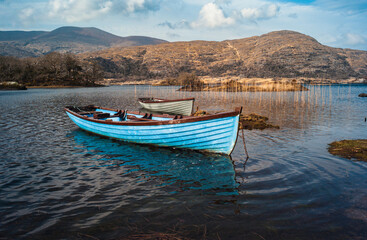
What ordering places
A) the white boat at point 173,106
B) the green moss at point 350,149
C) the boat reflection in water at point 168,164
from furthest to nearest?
the white boat at point 173,106, the green moss at point 350,149, the boat reflection in water at point 168,164

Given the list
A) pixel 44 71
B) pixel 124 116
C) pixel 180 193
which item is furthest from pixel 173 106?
pixel 44 71

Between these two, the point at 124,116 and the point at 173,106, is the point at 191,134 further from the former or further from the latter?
the point at 173,106

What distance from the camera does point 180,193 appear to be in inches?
258

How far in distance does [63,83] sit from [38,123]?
262 feet

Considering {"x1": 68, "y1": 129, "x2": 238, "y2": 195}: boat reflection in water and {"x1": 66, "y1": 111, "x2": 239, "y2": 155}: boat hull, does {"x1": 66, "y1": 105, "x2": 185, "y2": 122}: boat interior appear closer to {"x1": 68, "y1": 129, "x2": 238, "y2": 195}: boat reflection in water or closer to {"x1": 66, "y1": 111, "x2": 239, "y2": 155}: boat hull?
{"x1": 66, "y1": 111, "x2": 239, "y2": 155}: boat hull

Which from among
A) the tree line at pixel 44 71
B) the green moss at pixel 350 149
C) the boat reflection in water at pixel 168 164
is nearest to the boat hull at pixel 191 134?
the boat reflection in water at pixel 168 164

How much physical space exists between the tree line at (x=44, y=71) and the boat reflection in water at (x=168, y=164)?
89125mm

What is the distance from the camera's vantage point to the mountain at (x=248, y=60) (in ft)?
374

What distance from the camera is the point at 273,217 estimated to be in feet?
17.2

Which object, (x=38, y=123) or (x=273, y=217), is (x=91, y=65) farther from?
(x=273, y=217)

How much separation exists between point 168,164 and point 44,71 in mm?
96179

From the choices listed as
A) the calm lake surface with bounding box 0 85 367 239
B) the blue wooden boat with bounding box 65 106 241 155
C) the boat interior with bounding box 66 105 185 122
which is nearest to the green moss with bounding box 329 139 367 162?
the calm lake surface with bounding box 0 85 367 239

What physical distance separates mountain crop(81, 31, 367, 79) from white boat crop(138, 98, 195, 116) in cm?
9087

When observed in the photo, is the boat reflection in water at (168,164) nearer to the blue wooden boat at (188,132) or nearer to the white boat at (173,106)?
the blue wooden boat at (188,132)
